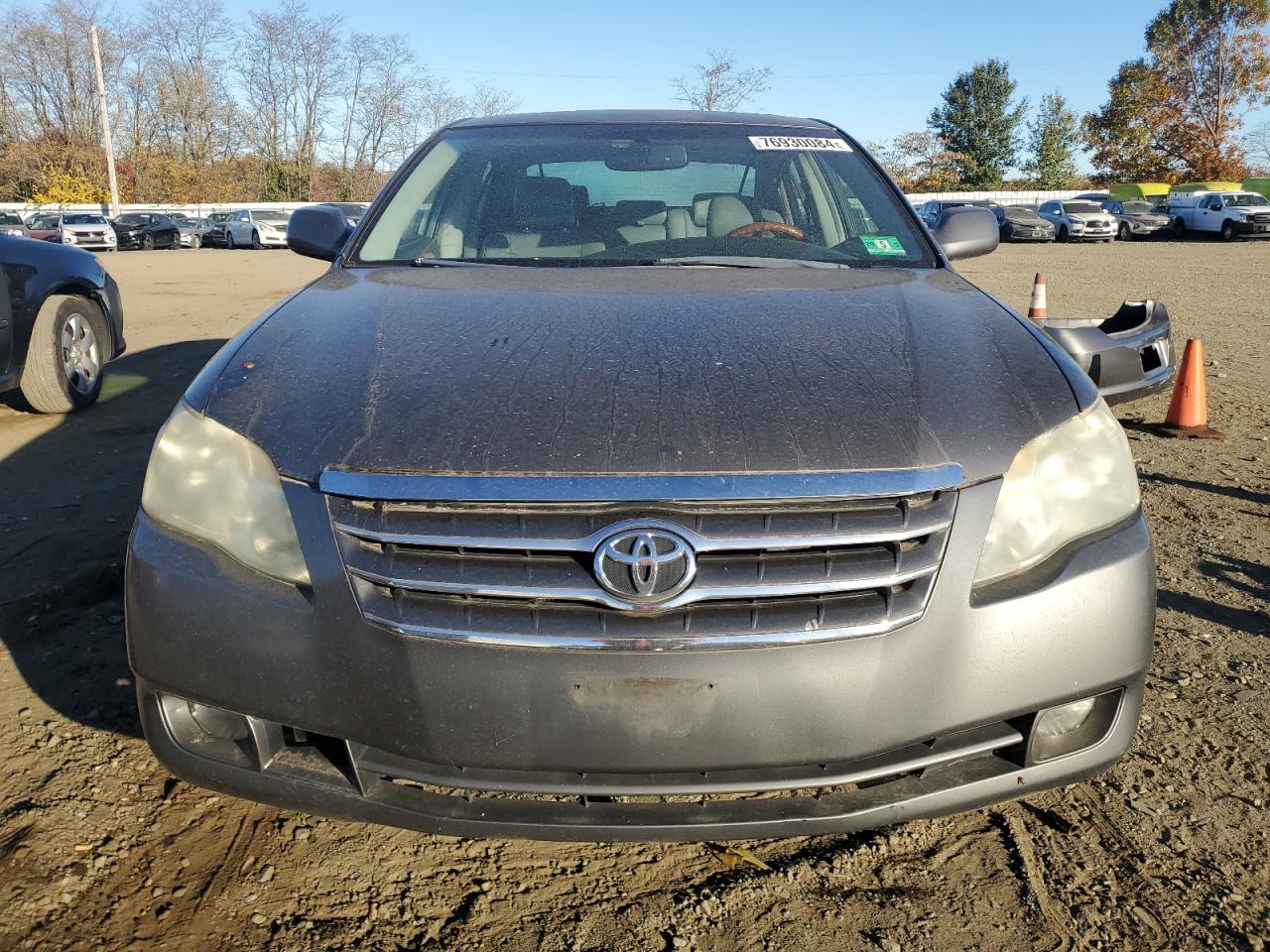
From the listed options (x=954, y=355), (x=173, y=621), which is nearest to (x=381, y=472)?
(x=173, y=621)

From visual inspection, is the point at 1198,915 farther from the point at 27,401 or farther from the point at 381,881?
the point at 27,401

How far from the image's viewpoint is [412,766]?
173 cm

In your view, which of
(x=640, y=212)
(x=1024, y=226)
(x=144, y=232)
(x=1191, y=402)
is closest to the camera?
(x=640, y=212)

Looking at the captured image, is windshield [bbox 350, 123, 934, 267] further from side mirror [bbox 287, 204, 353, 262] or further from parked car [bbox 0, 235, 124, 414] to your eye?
parked car [bbox 0, 235, 124, 414]

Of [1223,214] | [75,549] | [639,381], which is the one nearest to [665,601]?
[639,381]

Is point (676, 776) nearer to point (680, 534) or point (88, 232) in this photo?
point (680, 534)

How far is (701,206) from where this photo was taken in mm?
3221

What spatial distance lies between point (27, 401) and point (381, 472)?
5.50 meters

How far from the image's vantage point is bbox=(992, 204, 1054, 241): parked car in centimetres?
3378

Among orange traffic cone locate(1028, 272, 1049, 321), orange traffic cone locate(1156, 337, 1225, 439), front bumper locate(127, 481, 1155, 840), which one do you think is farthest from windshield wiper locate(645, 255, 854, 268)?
orange traffic cone locate(1028, 272, 1049, 321)

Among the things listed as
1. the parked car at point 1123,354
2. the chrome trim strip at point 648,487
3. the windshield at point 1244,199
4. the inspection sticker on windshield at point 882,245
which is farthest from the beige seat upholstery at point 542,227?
the windshield at point 1244,199

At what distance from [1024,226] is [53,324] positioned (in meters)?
33.2

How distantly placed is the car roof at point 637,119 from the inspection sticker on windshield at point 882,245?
27.9 inches

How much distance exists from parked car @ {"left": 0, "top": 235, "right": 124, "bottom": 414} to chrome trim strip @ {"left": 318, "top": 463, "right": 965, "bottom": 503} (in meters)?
5.13
